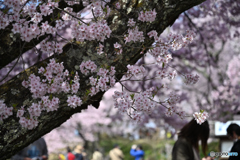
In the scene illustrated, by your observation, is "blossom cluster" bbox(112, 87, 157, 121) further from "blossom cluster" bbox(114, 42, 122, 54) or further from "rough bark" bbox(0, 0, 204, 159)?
"blossom cluster" bbox(114, 42, 122, 54)

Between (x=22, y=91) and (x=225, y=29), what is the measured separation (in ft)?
30.0

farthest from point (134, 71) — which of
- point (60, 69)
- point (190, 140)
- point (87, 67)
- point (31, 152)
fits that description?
point (31, 152)

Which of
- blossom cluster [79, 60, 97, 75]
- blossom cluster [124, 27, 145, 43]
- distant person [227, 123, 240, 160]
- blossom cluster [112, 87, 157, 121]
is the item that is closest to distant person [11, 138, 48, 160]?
distant person [227, 123, 240, 160]

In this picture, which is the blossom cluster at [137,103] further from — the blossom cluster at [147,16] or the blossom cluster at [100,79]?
the blossom cluster at [147,16]

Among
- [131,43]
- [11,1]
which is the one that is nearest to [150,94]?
[131,43]

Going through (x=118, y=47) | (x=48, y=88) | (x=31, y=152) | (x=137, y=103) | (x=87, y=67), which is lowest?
(x=137, y=103)

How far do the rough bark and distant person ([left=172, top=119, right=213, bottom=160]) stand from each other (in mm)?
1917

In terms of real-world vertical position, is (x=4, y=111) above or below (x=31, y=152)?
below

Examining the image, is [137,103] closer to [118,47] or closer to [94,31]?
[118,47]

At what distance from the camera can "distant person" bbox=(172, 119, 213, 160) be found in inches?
165

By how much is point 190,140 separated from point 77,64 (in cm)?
235

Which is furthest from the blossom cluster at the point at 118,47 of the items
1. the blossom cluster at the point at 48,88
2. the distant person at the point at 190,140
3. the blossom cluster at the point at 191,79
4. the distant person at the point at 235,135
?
the distant person at the point at 235,135

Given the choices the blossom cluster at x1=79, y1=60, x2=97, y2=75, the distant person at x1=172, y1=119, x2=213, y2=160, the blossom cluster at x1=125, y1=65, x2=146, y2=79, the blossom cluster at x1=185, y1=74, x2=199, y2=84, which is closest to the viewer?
the blossom cluster at x1=79, y1=60, x2=97, y2=75

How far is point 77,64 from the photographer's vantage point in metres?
2.52
